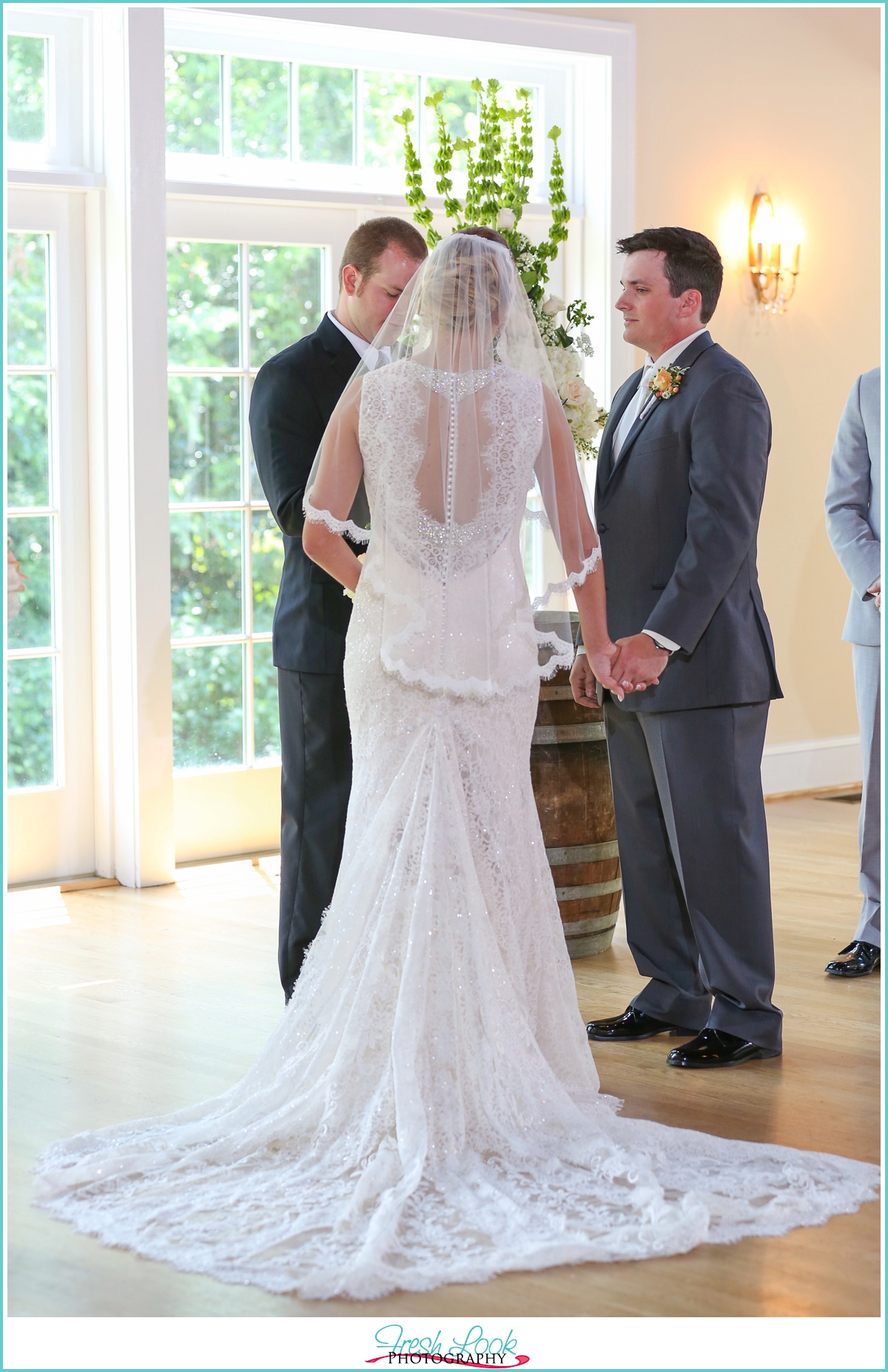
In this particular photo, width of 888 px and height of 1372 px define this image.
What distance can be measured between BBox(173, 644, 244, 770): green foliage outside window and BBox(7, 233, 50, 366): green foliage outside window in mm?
1093

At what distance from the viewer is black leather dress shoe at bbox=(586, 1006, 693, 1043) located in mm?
3398

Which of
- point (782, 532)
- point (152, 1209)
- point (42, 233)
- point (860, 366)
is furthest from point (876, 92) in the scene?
point (152, 1209)

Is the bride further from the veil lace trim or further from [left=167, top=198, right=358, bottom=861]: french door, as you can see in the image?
[left=167, top=198, right=358, bottom=861]: french door

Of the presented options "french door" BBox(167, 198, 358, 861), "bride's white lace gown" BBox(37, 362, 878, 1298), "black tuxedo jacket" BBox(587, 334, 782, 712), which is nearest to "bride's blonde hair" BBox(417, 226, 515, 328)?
"bride's white lace gown" BBox(37, 362, 878, 1298)

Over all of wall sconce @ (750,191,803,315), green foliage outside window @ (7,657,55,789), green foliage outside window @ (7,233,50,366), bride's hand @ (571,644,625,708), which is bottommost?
green foliage outside window @ (7,657,55,789)

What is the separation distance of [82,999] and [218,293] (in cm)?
258

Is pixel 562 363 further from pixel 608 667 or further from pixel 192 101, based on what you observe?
pixel 192 101

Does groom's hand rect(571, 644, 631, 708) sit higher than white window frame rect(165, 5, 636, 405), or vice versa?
white window frame rect(165, 5, 636, 405)

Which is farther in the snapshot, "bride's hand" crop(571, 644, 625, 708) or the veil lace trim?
"bride's hand" crop(571, 644, 625, 708)

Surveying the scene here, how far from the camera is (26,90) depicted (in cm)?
470

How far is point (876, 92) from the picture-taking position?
6.54 meters

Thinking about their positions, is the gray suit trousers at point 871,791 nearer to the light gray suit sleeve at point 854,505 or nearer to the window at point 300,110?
the light gray suit sleeve at point 854,505

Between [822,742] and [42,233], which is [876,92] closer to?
[822,742]

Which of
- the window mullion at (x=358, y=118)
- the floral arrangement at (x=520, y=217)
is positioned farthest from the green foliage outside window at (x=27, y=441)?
the floral arrangement at (x=520, y=217)
